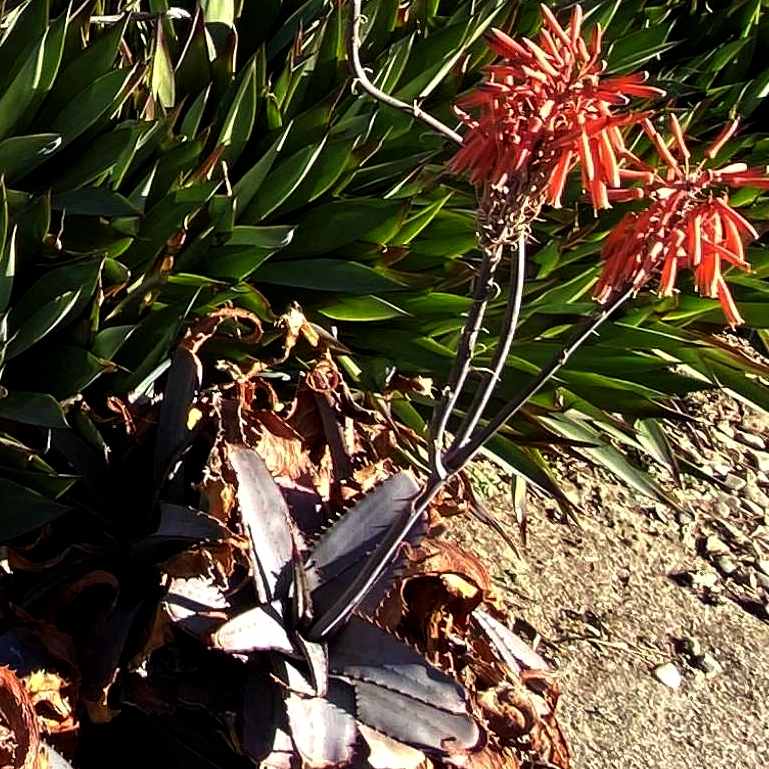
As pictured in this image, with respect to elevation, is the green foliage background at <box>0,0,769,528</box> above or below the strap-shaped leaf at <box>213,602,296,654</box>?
above

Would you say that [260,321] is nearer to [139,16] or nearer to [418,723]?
[139,16]

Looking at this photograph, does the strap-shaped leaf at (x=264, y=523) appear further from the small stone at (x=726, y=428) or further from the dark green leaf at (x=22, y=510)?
the small stone at (x=726, y=428)

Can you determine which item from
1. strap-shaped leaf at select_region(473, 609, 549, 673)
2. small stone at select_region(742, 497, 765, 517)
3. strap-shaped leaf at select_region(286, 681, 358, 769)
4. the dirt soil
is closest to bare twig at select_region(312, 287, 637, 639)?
strap-shaped leaf at select_region(286, 681, 358, 769)

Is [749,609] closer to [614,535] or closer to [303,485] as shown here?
[614,535]

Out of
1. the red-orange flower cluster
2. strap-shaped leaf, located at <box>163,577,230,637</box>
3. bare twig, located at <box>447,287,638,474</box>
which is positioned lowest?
strap-shaped leaf, located at <box>163,577,230,637</box>

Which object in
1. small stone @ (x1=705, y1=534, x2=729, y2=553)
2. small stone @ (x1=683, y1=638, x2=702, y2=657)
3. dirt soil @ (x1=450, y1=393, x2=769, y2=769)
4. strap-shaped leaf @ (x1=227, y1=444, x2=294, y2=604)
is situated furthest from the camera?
small stone @ (x1=705, y1=534, x2=729, y2=553)

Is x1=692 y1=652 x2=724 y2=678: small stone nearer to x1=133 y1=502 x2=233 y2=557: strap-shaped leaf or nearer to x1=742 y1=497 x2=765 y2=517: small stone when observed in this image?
x1=742 y1=497 x2=765 y2=517: small stone

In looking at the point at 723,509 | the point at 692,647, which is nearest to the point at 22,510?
the point at 692,647

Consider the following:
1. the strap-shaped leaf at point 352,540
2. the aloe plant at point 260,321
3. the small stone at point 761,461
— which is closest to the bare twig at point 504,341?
the aloe plant at point 260,321
